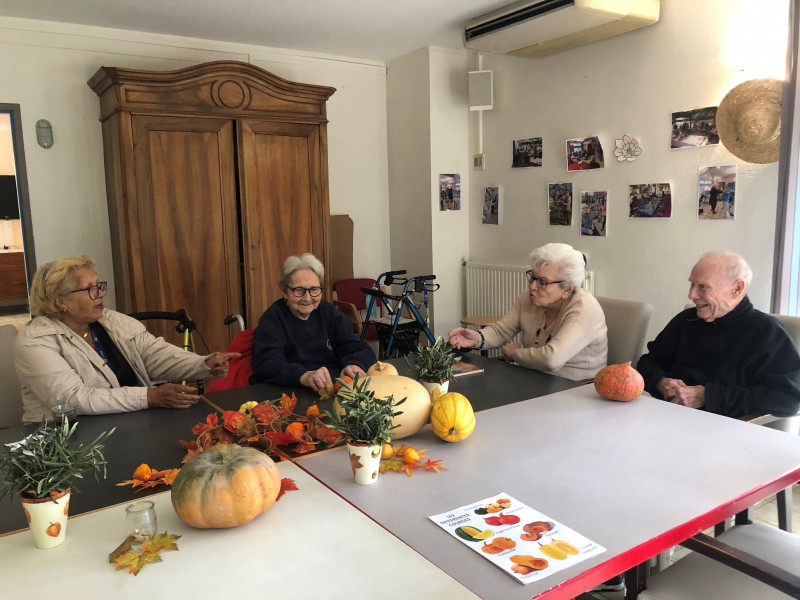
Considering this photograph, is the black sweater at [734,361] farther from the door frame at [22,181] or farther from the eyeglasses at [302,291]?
the door frame at [22,181]

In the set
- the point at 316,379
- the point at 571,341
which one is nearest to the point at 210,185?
the point at 316,379

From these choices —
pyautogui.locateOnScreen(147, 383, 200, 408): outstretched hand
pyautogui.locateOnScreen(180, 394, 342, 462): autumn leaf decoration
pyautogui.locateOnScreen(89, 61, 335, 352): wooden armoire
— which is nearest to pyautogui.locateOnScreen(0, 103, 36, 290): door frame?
pyautogui.locateOnScreen(89, 61, 335, 352): wooden armoire

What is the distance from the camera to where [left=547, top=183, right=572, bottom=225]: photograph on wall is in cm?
438

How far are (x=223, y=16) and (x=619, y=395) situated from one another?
3630 millimetres

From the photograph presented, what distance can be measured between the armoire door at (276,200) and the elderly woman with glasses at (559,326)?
2144mm

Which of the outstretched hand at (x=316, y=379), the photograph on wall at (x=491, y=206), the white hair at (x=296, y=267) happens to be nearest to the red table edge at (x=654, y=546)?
the outstretched hand at (x=316, y=379)

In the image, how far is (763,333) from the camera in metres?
2.15

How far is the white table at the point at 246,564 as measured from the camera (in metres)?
0.95

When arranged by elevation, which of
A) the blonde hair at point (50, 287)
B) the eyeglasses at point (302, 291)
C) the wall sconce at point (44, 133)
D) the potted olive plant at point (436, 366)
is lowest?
the potted olive plant at point (436, 366)

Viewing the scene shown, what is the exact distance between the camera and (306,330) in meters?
2.65

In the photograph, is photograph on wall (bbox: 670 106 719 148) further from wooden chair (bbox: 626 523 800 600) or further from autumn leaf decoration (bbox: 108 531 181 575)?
autumn leaf decoration (bbox: 108 531 181 575)

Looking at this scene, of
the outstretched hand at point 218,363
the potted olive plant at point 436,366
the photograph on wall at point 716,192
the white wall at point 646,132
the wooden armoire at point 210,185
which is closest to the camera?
the potted olive plant at point 436,366

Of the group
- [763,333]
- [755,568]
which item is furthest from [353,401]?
[763,333]

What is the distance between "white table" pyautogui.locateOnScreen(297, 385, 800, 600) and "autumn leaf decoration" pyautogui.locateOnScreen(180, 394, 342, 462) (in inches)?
3.4
